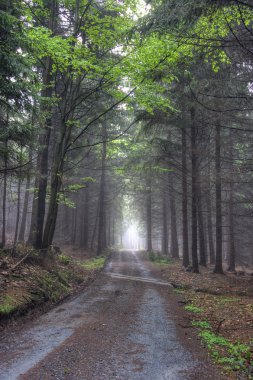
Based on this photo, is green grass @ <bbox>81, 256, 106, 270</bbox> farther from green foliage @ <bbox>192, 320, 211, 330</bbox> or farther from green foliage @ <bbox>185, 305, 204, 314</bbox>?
green foliage @ <bbox>192, 320, 211, 330</bbox>

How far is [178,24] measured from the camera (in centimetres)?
801

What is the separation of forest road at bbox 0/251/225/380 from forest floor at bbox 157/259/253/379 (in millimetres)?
354

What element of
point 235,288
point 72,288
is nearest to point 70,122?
point 72,288

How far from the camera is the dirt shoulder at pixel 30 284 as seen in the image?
734 centimetres

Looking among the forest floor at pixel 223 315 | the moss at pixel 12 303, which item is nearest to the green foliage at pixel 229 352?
the forest floor at pixel 223 315

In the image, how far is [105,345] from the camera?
19.4 ft

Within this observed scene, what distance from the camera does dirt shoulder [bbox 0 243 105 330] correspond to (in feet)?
24.1

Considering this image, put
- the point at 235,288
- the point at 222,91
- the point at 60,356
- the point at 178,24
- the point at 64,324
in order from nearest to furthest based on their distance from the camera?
the point at 60,356 < the point at 64,324 < the point at 178,24 < the point at 222,91 < the point at 235,288

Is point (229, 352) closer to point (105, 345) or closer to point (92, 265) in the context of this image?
point (105, 345)

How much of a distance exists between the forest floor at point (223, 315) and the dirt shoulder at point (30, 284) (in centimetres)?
424

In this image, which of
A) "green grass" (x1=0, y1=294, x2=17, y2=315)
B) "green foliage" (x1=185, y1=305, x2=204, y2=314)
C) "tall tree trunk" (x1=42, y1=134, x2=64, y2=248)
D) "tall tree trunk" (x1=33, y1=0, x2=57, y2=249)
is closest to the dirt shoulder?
"green grass" (x1=0, y1=294, x2=17, y2=315)

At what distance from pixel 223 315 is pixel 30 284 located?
5.90 metres

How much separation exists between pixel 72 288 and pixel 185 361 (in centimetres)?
728

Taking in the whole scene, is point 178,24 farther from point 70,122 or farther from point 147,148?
point 147,148
